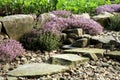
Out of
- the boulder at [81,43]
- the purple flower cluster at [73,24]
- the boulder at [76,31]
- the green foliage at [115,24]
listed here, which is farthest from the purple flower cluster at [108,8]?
the boulder at [81,43]

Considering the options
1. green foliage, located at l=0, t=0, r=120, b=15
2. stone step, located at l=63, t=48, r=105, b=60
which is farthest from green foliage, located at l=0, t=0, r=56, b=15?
stone step, located at l=63, t=48, r=105, b=60

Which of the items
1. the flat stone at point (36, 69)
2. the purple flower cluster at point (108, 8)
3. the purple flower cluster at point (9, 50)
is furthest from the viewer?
the purple flower cluster at point (108, 8)

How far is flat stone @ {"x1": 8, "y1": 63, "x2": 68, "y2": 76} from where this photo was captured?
5.20m

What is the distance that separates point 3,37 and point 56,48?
41.1 inches

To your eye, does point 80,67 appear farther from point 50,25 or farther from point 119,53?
point 50,25

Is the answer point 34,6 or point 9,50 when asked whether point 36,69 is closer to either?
point 9,50

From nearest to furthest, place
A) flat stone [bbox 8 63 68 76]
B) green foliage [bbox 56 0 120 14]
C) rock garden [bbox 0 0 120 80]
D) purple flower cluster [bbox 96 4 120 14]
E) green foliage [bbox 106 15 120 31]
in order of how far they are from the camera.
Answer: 1. flat stone [bbox 8 63 68 76]
2. rock garden [bbox 0 0 120 80]
3. green foliage [bbox 106 15 120 31]
4. green foliage [bbox 56 0 120 14]
5. purple flower cluster [bbox 96 4 120 14]

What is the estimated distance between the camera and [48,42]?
6.72m

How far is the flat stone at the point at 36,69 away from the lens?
520 cm

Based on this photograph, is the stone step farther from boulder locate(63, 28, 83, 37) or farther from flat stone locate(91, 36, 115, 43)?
boulder locate(63, 28, 83, 37)

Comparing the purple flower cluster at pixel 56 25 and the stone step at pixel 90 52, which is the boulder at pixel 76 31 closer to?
the purple flower cluster at pixel 56 25

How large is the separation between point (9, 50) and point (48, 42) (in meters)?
0.96

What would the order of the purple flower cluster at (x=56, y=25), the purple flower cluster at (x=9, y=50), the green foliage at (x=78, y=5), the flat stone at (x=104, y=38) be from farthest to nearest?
the green foliage at (x=78, y=5), the purple flower cluster at (x=56, y=25), the flat stone at (x=104, y=38), the purple flower cluster at (x=9, y=50)

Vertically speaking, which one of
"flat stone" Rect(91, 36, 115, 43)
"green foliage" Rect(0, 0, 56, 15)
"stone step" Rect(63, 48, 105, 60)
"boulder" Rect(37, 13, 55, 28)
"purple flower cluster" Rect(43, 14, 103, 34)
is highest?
"green foliage" Rect(0, 0, 56, 15)
